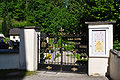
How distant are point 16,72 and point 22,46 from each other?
1311 mm

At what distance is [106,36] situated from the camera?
674cm

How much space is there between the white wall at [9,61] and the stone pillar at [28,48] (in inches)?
12.3

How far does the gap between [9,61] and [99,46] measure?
15.1ft

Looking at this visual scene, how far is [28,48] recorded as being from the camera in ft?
25.0

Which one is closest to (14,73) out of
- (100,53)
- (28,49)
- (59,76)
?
(28,49)

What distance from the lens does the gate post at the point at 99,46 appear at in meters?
6.75

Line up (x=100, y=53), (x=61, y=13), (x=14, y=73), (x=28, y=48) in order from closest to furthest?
(x=100, y=53) → (x=14, y=73) → (x=28, y=48) → (x=61, y=13)

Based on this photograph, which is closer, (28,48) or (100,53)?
(100,53)

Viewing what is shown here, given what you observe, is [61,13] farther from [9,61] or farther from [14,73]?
[14,73]

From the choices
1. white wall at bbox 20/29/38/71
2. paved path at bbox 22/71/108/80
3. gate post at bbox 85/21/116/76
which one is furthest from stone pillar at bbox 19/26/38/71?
gate post at bbox 85/21/116/76

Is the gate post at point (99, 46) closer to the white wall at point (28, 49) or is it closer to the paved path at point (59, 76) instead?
the paved path at point (59, 76)

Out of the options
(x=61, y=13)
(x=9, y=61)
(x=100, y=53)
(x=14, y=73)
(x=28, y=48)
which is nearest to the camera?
(x=100, y=53)

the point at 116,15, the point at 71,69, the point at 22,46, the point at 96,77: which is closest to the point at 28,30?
the point at 22,46

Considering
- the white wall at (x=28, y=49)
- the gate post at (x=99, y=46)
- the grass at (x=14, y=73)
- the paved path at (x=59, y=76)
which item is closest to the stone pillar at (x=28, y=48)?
the white wall at (x=28, y=49)
